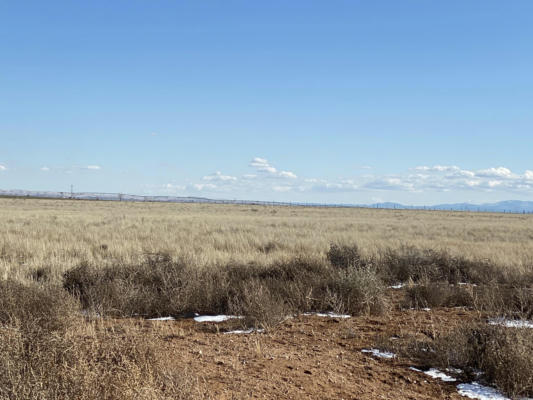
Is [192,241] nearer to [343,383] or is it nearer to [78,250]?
[78,250]

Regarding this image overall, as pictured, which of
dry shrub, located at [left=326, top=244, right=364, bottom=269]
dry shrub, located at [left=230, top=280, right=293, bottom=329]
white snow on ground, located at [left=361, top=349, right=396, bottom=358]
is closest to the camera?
white snow on ground, located at [left=361, top=349, right=396, bottom=358]

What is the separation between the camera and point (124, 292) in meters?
8.33

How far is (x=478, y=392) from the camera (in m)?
4.64

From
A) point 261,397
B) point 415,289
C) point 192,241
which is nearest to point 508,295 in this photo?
point 415,289

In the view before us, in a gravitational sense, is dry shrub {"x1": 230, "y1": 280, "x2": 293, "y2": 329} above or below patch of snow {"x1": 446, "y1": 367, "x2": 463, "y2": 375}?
above

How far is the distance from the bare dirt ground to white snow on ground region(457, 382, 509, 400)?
A: 0.10m

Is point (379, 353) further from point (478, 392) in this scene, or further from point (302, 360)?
point (478, 392)

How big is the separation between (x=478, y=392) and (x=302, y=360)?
1878 mm

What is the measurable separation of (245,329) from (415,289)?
4219 millimetres

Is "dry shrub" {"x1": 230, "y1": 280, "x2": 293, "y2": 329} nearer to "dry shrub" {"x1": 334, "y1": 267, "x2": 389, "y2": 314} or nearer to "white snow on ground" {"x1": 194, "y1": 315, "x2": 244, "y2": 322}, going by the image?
"white snow on ground" {"x1": 194, "y1": 315, "x2": 244, "y2": 322}

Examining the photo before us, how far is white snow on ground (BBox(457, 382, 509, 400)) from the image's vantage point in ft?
14.9

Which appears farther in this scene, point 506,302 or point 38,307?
point 506,302

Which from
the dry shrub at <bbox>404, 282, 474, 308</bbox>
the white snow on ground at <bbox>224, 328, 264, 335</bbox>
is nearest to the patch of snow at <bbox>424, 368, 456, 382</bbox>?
the white snow on ground at <bbox>224, 328, 264, 335</bbox>

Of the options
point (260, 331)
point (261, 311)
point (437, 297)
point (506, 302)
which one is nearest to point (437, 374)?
point (260, 331)
